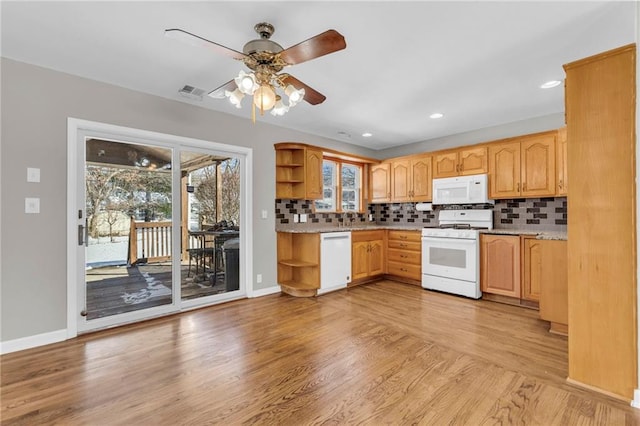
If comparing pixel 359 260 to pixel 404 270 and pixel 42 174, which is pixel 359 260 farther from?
pixel 42 174

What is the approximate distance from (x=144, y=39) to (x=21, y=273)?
2.22 meters

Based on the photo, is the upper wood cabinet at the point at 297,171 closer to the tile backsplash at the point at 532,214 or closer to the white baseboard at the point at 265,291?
the white baseboard at the point at 265,291


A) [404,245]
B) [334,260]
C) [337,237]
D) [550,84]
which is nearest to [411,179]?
[404,245]

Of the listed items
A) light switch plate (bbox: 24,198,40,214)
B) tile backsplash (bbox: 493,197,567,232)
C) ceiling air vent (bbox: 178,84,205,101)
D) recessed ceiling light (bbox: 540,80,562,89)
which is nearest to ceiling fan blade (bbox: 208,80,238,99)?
ceiling air vent (bbox: 178,84,205,101)

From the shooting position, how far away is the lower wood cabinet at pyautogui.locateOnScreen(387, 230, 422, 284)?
467cm

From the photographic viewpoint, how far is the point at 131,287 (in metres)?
3.25

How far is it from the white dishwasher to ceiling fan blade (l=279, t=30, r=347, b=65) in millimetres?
2659

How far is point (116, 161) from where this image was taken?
308cm

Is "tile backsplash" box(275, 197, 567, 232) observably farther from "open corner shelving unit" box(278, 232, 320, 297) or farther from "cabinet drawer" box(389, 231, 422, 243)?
"cabinet drawer" box(389, 231, 422, 243)

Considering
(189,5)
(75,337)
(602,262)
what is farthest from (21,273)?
(602,262)

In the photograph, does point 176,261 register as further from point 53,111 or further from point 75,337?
point 53,111

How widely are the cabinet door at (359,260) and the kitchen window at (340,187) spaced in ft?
2.81

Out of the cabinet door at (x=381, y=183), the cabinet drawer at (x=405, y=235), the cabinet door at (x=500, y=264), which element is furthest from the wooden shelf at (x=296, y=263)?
the cabinet door at (x=500, y=264)

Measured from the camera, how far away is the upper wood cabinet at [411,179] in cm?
484
